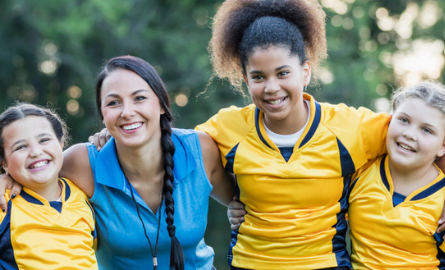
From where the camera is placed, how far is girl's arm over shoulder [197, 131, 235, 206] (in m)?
3.09

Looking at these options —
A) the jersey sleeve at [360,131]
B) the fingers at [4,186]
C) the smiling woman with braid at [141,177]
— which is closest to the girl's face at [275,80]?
the jersey sleeve at [360,131]

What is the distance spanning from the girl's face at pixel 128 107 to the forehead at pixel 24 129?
33cm

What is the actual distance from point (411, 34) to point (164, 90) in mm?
A: 9716

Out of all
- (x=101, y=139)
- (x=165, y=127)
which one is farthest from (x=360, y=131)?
(x=101, y=139)

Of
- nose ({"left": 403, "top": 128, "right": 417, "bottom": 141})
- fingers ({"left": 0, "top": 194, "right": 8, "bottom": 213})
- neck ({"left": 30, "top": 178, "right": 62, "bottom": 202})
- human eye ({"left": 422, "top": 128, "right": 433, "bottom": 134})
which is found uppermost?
human eye ({"left": 422, "top": 128, "right": 433, "bottom": 134})

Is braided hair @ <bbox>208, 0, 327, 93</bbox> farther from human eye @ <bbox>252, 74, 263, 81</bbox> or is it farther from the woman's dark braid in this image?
the woman's dark braid

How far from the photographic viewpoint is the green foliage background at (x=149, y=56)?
880 cm

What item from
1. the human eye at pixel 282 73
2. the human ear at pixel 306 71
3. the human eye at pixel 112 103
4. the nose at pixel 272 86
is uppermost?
the human ear at pixel 306 71

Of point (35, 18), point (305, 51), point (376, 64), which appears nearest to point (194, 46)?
point (35, 18)

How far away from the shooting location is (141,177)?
9.78 feet

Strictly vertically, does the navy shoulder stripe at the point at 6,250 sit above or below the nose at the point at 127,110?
below

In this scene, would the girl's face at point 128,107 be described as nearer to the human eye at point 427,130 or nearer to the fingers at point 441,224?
the human eye at point 427,130

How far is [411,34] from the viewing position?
452 inches

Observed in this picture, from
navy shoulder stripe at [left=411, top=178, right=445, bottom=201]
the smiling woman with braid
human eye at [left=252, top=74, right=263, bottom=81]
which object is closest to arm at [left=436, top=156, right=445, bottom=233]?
navy shoulder stripe at [left=411, top=178, right=445, bottom=201]
